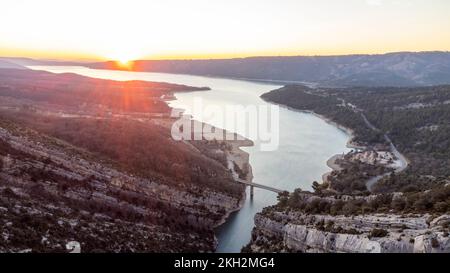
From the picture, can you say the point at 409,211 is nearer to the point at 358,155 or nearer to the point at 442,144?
the point at 358,155

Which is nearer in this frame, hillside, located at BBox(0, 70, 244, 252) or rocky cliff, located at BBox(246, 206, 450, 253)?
rocky cliff, located at BBox(246, 206, 450, 253)

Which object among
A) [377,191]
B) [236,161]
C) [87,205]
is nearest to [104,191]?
[87,205]

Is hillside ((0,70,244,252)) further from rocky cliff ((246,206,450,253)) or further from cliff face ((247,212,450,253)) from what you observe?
cliff face ((247,212,450,253))

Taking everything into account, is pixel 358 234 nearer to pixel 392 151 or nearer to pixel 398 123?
pixel 392 151

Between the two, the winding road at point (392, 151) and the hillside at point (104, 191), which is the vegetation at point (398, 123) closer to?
the winding road at point (392, 151)

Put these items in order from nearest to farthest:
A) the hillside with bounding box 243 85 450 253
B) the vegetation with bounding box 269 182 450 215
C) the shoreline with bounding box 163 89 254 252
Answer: the hillside with bounding box 243 85 450 253 → the vegetation with bounding box 269 182 450 215 → the shoreline with bounding box 163 89 254 252

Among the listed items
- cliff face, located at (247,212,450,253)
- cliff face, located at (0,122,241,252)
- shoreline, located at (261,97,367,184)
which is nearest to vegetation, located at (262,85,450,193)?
shoreline, located at (261,97,367,184)

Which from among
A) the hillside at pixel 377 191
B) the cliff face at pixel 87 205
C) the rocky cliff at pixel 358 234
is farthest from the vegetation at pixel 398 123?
the cliff face at pixel 87 205

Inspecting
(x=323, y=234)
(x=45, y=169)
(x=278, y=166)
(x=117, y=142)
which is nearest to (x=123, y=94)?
(x=278, y=166)
